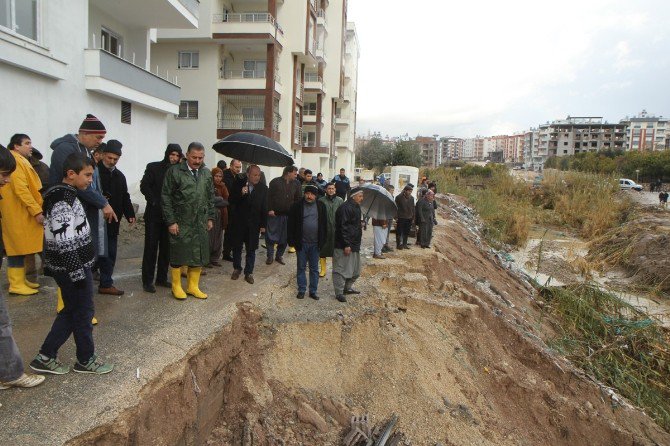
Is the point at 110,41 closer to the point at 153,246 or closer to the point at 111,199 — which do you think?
the point at 111,199

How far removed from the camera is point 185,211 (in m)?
5.37

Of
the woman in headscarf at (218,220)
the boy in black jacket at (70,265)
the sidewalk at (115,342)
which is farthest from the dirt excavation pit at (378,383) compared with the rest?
the woman in headscarf at (218,220)

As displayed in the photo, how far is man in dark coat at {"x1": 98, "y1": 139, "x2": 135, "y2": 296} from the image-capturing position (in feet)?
17.9

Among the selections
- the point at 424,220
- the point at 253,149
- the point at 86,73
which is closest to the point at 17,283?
the point at 253,149

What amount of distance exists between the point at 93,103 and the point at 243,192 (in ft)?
19.6

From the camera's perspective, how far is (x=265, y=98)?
2280cm

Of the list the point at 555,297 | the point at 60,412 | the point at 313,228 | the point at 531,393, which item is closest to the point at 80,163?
the point at 60,412

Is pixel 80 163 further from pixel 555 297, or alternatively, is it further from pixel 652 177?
pixel 652 177

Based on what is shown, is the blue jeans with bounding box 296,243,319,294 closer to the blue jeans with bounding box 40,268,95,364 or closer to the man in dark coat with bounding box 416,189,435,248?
the blue jeans with bounding box 40,268,95,364

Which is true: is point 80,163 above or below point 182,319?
above

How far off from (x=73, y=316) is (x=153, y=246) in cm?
240

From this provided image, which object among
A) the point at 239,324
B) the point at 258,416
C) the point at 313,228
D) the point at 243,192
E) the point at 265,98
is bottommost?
the point at 258,416

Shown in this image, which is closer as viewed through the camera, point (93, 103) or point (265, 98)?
point (93, 103)

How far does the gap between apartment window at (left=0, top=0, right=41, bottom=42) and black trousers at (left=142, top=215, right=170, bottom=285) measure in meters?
5.26
